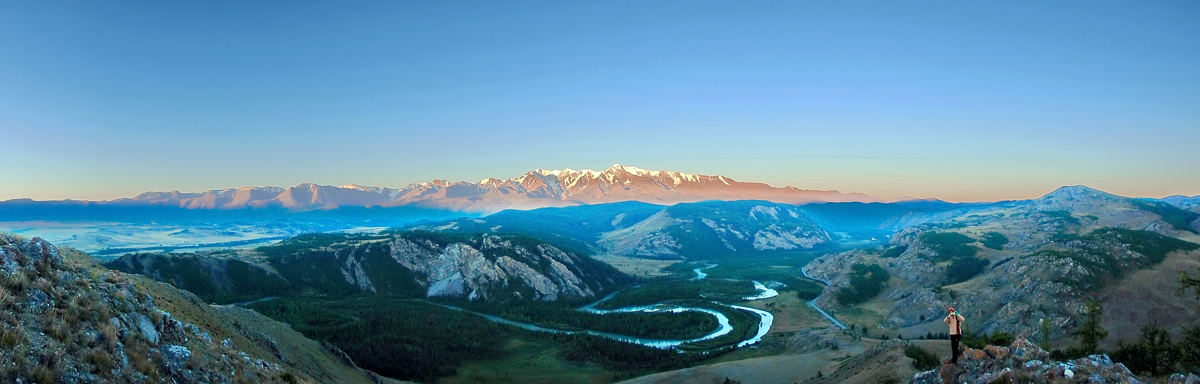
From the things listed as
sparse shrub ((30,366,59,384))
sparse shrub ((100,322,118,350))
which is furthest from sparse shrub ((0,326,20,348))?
sparse shrub ((100,322,118,350))

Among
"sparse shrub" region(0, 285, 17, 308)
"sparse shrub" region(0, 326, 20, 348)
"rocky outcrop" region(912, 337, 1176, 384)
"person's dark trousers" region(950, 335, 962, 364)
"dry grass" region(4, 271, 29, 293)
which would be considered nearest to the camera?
"sparse shrub" region(0, 326, 20, 348)

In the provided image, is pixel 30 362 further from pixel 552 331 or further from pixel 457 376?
pixel 552 331

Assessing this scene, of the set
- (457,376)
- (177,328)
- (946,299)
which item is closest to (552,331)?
(457,376)

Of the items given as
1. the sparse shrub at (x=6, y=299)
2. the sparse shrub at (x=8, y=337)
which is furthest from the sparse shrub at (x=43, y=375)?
the sparse shrub at (x=6, y=299)

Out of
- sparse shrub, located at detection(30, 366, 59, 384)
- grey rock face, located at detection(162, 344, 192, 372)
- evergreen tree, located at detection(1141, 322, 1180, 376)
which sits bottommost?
evergreen tree, located at detection(1141, 322, 1180, 376)

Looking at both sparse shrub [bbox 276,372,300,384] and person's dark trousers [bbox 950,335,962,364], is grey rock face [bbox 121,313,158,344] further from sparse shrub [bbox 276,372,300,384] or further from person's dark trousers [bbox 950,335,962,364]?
person's dark trousers [bbox 950,335,962,364]

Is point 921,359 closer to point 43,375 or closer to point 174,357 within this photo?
point 174,357

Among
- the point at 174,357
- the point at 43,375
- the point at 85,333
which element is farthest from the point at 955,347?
the point at 85,333
